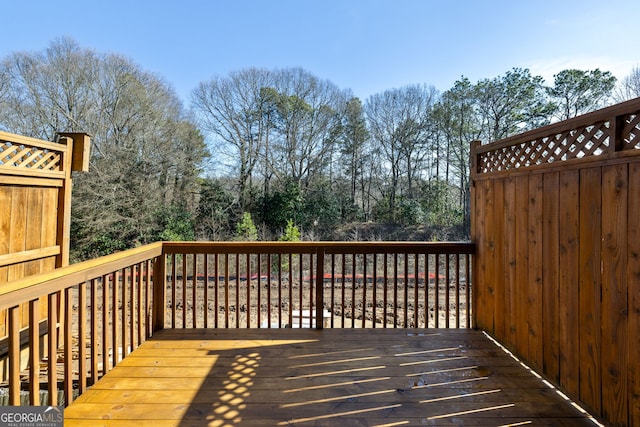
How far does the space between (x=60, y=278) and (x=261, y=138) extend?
11791 mm

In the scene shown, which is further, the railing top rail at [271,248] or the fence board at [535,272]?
the railing top rail at [271,248]

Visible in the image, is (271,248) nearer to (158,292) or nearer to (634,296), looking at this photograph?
(158,292)

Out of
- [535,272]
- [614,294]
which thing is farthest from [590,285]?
[535,272]

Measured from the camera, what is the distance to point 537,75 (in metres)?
11.3

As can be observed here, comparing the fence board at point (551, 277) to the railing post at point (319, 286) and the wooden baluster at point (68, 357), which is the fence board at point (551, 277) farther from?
the wooden baluster at point (68, 357)

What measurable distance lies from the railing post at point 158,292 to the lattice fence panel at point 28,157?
162 centimetres

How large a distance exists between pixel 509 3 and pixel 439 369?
247 inches

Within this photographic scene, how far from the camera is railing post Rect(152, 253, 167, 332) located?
288 centimetres

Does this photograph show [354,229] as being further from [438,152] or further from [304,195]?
[438,152]

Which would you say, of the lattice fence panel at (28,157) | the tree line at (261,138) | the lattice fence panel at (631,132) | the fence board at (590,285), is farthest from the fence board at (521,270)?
the tree line at (261,138)

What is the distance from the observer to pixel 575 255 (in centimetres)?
182

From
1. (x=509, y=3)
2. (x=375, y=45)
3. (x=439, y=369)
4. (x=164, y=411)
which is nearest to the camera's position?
(x=164, y=411)

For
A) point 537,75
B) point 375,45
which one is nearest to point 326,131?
point 375,45

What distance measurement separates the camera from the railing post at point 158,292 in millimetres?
2881
